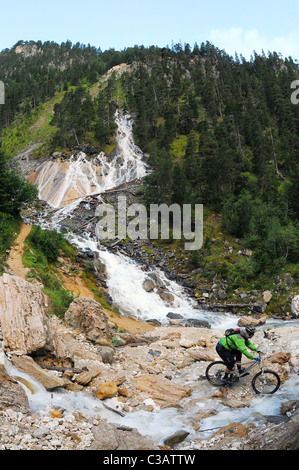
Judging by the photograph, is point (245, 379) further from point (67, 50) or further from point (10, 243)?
point (67, 50)

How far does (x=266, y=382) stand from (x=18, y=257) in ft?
53.9

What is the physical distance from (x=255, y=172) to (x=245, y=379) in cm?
4681

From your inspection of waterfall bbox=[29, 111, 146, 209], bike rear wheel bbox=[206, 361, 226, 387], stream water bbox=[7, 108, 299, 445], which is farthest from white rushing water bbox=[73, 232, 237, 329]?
waterfall bbox=[29, 111, 146, 209]

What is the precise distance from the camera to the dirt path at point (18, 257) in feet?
58.2

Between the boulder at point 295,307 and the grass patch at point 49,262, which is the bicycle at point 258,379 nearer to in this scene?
the grass patch at point 49,262

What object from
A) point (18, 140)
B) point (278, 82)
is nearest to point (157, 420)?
point (18, 140)

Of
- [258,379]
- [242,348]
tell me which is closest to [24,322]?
[242,348]

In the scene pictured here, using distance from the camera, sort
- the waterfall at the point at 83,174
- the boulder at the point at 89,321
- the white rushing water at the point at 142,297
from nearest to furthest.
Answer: the boulder at the point at 89,321 → the white rushing water at the point at 142,297 → the waterfall at the point at 83,174

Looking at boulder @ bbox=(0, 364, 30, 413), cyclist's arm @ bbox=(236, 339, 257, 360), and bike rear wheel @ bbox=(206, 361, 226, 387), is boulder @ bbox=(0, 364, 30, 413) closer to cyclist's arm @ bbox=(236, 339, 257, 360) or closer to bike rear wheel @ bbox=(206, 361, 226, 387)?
bike rear wheel @ bbox=(206, 361, 226, 387)

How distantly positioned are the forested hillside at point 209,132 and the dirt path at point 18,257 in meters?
16.6

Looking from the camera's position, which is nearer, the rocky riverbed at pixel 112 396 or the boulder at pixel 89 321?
the rocky riverbed at pixel 112 396

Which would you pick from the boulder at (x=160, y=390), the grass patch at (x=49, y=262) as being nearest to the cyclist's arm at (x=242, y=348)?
the boulder at (x=160, y=390)

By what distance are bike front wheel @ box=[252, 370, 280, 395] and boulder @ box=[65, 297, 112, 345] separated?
595 centimetres

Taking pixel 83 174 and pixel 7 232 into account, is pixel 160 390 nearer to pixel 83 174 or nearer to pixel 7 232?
pixel 7 232
